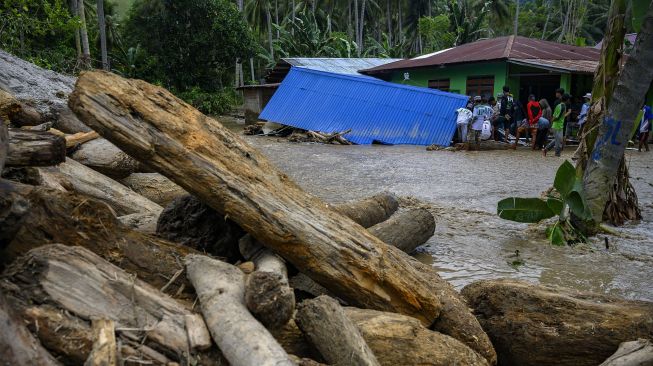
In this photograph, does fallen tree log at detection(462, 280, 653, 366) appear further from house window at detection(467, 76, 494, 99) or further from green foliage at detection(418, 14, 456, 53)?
green foliage at detection(418, 14, 456, 53)

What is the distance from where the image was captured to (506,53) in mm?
18844

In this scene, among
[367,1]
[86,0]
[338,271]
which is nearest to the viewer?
[338,271]

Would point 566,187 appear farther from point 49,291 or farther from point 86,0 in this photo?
point 86,0

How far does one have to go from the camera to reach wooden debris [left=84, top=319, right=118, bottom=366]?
2.27m

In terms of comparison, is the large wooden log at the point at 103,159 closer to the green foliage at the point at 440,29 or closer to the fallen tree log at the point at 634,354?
the fallen tree log at the point at 634,354

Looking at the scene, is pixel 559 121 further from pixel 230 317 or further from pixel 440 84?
pixel 230 317

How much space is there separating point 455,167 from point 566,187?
5.65 metres

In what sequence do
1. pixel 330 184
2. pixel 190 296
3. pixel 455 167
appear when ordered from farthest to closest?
pixel 455 167
pixel 330 184
pixel 190 296

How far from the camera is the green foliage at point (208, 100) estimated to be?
28.8 meters

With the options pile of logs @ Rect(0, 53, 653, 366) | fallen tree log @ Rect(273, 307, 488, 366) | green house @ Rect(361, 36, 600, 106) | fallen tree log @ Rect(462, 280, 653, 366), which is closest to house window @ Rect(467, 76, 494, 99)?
green house @ Rect(361, 36, 600, 106)

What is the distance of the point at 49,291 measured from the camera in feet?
7.97

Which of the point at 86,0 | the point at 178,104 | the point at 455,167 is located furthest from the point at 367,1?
the point at 178,104

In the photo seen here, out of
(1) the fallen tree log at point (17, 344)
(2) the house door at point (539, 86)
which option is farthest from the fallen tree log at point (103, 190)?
(2) the house door at point (539, 86)

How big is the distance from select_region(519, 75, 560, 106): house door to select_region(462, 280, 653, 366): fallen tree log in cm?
1812
